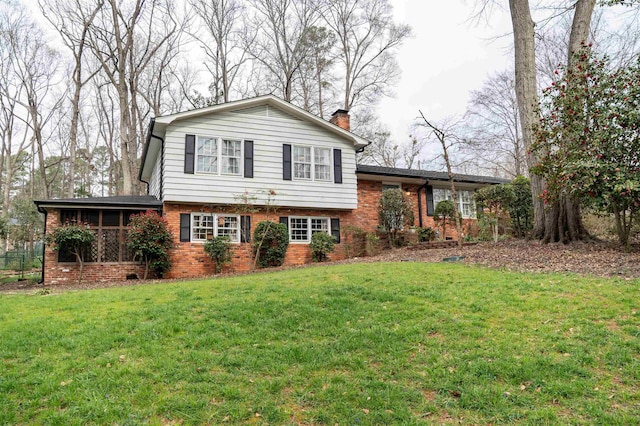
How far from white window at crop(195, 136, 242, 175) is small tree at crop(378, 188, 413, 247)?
5.47 metres

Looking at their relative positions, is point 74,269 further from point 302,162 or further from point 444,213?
point 444,213

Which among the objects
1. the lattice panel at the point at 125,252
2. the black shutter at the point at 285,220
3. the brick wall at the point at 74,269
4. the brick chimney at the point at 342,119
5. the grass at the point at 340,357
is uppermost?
the brick chimney at the point at 342,119

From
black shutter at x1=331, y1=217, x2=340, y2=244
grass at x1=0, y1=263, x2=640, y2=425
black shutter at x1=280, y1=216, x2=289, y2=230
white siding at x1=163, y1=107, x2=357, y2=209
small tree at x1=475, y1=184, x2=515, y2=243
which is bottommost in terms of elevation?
grass at x1=0, y1=263, x2=640, y2=425

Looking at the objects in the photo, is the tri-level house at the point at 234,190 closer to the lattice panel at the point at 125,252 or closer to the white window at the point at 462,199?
the lattice panel at the point at 125,252

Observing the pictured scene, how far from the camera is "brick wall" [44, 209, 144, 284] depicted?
11.9 metres

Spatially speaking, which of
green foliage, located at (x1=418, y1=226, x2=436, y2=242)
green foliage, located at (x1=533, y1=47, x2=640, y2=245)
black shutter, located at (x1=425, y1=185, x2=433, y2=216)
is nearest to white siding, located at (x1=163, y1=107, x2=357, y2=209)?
green foliage, located at (x1=418, y1=226, x2=436, y2=242)

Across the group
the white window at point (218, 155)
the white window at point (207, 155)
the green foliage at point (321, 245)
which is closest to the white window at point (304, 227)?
the green foliage at point (321, 245)

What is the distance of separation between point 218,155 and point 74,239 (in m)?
4.80

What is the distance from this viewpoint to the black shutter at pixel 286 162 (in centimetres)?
1405

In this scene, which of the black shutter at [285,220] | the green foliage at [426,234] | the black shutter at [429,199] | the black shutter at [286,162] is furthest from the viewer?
the black shutter at [429,199]

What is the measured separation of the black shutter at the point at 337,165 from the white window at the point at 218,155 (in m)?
3.39

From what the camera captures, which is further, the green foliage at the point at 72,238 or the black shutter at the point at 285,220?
the black shutter at the point at 285,220

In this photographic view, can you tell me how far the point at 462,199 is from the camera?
719 inches

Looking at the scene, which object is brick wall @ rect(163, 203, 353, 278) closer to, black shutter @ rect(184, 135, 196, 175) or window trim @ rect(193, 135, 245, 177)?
window trim @ rect(193, 135, 245, 177)
